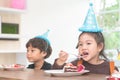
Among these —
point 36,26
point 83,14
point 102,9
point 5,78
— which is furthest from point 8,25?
point 5,78

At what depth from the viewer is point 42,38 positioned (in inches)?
90.5

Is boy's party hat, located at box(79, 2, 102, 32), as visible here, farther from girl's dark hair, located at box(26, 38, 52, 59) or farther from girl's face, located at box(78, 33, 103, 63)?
girl's dark hair, located at box(26, 38, 52, 59)

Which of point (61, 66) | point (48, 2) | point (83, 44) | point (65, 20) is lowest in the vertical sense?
point (61, 66)

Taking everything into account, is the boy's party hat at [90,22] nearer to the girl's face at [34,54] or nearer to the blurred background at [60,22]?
the girl's face at [34,54]

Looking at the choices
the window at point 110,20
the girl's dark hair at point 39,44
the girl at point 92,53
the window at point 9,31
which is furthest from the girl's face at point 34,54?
the window at point 110,20

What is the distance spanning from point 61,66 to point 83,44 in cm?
19

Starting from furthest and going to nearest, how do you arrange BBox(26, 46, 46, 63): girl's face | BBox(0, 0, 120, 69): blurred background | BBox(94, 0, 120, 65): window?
BBox(94, 0, 120, 65): window
BBox(0, 0, 120, 69): blurred background
BBox(26, 46, 46, 63): girl's face

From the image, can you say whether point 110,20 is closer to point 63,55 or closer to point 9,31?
point 9,31

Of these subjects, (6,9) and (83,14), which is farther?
(83,14)

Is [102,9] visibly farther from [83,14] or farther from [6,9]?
→ [6,9]

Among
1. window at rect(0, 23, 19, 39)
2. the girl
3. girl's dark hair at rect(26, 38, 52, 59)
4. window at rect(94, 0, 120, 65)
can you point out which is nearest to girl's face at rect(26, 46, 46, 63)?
girl's dark hair at rect(26, 38, 52, 59)

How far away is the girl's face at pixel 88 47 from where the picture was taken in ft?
5.31

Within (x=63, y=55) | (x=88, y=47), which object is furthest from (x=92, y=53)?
(x=63, y=55)

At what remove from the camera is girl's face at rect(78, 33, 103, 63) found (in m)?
1.62
